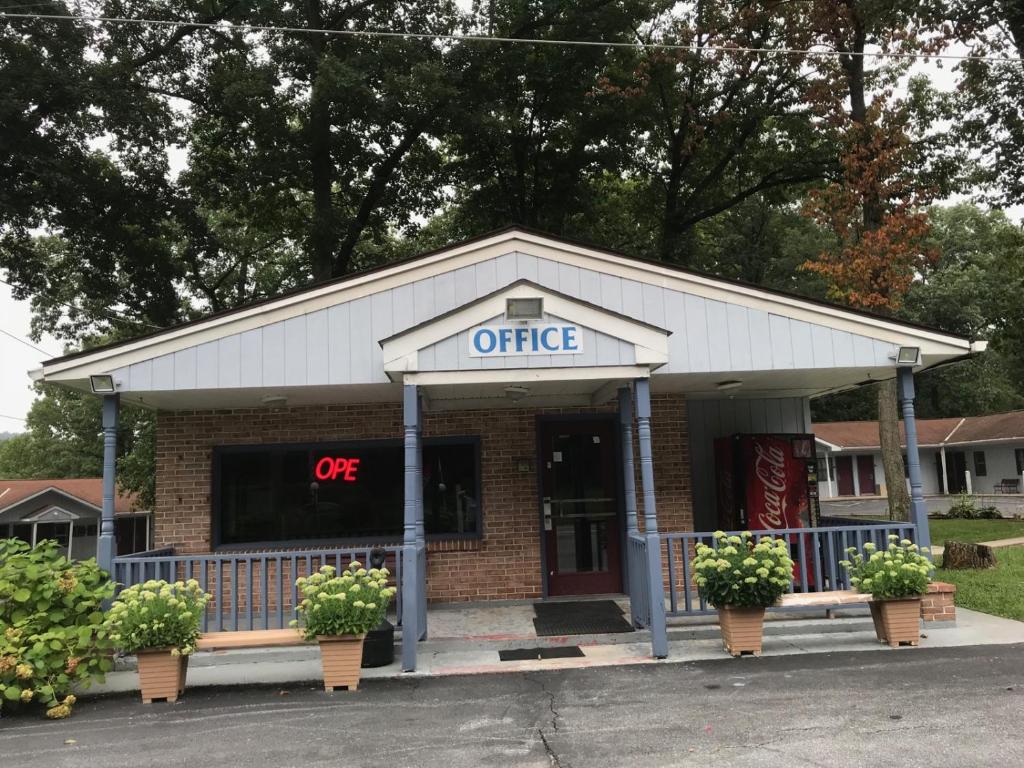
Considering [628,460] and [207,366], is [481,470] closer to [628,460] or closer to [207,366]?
[628,460]

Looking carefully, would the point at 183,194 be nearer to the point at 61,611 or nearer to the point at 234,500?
the point at 234,500

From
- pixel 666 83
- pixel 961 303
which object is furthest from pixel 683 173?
pixel 961 303

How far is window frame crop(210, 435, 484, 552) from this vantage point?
888 centimetres

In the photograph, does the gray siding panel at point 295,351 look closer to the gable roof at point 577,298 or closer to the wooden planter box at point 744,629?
the gable roof at point 577,298

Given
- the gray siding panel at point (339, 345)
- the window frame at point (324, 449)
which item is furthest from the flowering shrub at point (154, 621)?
the window frame at point (324, 449)

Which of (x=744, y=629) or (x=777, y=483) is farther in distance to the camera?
(x=777, y=483)

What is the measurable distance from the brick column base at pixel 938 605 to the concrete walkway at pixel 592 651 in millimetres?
102

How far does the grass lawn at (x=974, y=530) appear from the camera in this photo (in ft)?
59.8

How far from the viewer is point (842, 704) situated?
530 cm

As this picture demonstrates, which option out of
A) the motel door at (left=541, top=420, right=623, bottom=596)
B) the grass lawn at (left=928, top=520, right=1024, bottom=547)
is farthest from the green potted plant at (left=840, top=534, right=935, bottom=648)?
the grass lawn at (left=928, top=520, right=1024, bottom=547)

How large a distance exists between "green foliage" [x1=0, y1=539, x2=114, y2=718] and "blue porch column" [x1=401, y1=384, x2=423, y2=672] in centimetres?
238

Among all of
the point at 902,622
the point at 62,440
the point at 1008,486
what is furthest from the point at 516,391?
the point at 62,440

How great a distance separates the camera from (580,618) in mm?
8141

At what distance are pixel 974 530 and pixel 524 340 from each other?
741 inches
